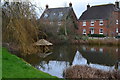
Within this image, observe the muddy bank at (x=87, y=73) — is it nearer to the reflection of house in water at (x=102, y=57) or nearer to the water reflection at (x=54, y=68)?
the water reflection at (x=54, y=68)

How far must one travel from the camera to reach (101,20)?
39.8 meters

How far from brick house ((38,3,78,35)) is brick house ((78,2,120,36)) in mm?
2326

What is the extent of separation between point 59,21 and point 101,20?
9.26 meters

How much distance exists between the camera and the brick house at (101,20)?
125 feet

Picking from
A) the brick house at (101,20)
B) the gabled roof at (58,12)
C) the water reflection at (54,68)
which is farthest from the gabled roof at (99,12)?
the water reflection at (54,68)

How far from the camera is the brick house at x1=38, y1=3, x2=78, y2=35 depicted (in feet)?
98.4

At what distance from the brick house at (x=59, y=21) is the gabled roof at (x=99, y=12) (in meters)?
2.83

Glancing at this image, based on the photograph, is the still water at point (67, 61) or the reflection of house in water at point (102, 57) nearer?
the still water at point (67, 61)

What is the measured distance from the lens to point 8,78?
6668 mm

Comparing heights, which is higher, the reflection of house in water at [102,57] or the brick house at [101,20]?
the brick house at [101,20]

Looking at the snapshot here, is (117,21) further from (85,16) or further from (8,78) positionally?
(8,78)

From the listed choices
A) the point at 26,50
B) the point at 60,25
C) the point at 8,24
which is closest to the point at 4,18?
the point at 8,24

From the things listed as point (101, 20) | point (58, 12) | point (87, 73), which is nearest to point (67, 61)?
point (87, 73)

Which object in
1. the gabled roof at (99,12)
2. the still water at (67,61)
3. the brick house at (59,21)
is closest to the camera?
the still water at (67,61)
